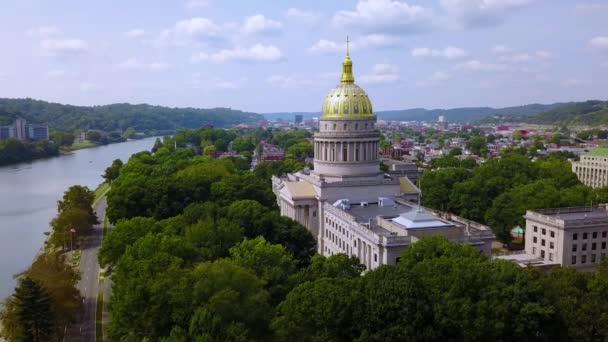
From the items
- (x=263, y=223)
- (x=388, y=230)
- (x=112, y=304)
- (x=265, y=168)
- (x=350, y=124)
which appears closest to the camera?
(x=112, y=304)

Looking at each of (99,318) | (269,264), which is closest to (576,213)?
(269,264)

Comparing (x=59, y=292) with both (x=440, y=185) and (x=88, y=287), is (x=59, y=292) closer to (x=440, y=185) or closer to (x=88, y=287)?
(x=88, y=287)

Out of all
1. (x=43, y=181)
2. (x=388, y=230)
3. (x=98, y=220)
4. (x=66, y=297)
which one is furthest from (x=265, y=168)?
(x=66, y=297)

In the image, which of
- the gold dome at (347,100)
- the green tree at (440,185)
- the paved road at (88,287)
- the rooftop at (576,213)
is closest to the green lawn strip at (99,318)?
the paved road at (88,287)

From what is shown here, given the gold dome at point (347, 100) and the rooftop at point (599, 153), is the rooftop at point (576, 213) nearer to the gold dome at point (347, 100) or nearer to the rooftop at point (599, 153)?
the gold dome at point (347, 100)

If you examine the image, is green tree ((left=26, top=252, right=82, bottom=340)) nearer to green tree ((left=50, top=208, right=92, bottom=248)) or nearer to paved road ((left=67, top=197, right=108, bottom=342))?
paved road ((left=67, top=197, right=108, bottom=342))

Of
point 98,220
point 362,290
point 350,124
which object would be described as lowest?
point 98,220

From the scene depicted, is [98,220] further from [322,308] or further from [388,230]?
[322,308]
